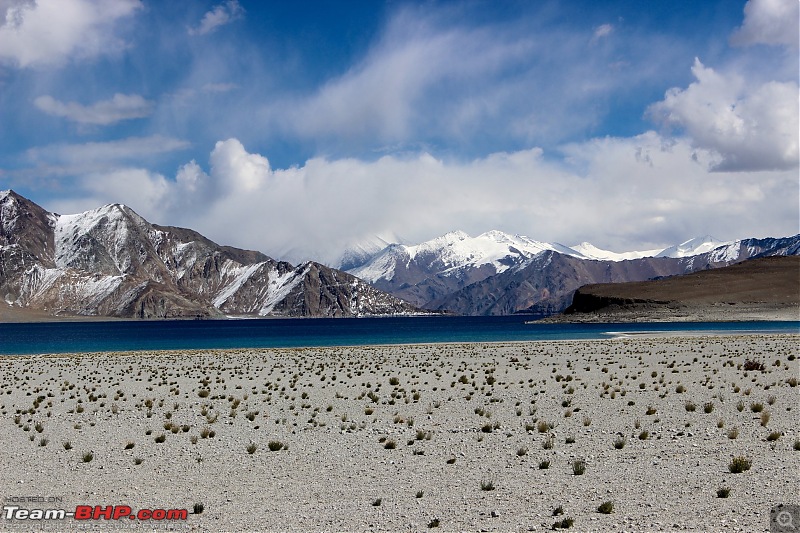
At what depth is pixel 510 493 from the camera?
1427 cm

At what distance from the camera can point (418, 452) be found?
18.4 m

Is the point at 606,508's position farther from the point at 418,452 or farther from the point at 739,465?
the point at 418,452

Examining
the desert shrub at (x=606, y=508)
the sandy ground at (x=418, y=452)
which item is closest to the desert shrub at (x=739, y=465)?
the sandy ground at (x=418, y=452)

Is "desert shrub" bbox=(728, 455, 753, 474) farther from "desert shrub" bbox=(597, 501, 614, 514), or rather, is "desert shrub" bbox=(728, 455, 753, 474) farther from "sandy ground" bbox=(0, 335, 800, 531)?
"desert shrub" bbox=(597, 501, 614, 514)

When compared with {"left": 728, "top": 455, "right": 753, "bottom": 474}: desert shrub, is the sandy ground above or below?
below

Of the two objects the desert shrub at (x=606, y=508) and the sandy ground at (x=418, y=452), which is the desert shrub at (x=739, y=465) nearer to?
the sandy ground at (x=418, y=452)

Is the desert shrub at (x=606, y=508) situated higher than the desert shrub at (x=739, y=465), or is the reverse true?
the desert shrub at (x=739, y=465)

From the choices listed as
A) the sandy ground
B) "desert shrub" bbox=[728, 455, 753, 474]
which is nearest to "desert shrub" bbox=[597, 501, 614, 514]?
the sandy ground

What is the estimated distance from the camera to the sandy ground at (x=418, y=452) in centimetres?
1310

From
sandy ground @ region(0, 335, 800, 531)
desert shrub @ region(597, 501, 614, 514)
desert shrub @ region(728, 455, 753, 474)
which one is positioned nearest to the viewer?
desert shrub @ region(597, 501, 614, 514)

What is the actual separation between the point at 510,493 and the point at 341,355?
4689cm

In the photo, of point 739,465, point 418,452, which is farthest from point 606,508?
point 418,452

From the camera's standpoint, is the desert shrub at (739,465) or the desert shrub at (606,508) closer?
the desert shrub at (606,508)

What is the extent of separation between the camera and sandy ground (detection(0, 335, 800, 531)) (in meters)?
13.1
